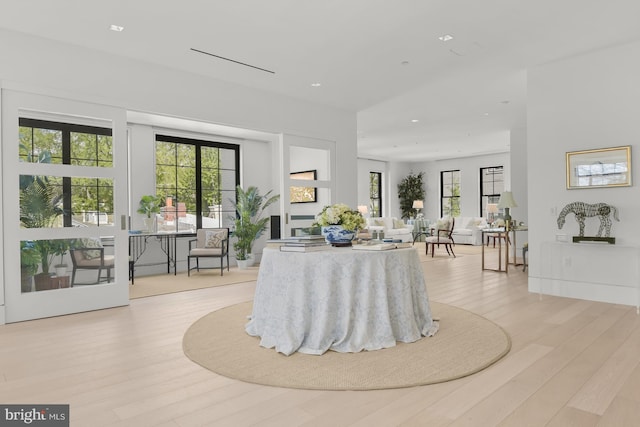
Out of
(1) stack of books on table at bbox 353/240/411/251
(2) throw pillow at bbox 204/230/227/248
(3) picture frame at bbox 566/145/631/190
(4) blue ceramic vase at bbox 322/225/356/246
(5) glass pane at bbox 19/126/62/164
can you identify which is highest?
(5) glass pane at bbox 19/126/62/164

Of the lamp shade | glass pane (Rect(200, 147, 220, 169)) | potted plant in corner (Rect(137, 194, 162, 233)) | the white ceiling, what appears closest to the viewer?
the white ceiling

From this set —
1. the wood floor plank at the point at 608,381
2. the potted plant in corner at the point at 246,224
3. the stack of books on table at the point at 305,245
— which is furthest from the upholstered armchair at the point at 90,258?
the wood floor plank at the point at 608,381

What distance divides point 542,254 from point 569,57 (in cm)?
238

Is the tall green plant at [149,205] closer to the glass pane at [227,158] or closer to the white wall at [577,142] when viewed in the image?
the glass pane at [227,158]

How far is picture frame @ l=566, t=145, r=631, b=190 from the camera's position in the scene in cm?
452

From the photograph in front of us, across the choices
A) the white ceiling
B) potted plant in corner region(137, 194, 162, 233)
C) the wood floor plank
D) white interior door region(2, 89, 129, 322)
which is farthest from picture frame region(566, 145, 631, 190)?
potted plant in corner region(137, 194, 162, 233)

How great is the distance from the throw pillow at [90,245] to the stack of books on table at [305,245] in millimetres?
2491

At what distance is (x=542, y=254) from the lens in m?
5.14

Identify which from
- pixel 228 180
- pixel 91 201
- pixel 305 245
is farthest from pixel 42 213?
pixel 228 180

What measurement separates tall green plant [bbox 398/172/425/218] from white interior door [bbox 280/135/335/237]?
28.1 feet

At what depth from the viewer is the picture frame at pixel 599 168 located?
14.8ft

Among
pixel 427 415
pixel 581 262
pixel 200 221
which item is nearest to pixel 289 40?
pixel 427 415

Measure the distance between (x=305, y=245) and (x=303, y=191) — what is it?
3370mm

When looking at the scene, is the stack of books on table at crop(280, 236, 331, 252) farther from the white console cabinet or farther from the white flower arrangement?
the white console cabinet
